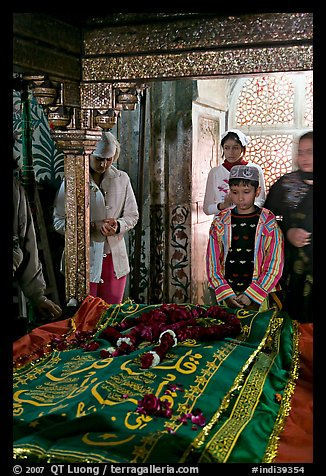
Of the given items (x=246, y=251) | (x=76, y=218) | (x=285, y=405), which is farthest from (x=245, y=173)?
(x=285, y=405)

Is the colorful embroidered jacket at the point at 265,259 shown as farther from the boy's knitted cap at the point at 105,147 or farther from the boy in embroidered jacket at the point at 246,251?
the boy's knitted cap at the point at 105,147

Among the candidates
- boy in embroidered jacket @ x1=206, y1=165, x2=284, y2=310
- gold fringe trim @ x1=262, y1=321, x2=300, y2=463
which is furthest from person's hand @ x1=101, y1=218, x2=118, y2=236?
gold fringe trim @ x1=262, y1=321, x2=300, y2=463

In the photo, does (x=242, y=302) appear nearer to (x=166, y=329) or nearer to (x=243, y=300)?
(x=243, y=300)

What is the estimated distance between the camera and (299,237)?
15.0ft

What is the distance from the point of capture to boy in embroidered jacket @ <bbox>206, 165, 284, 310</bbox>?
14.6 ft

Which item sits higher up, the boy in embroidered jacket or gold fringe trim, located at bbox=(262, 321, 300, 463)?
the boy in embroidered jacket

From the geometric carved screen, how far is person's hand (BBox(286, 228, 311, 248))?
1.67 metres

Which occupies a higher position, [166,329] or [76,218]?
[76,218]

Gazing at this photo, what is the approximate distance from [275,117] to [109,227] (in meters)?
2.17

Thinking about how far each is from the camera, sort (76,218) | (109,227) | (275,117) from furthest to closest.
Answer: (275,117)
(109,227)
(76,218)

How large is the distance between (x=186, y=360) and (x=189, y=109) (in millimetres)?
3303

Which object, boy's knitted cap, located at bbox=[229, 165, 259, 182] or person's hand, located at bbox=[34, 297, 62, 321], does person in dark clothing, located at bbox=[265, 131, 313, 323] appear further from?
person's hand, located at bbox=[34, 297, 62, 321]

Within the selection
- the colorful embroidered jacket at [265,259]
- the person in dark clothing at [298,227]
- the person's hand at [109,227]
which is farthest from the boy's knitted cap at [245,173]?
the person's hand at [109,227]

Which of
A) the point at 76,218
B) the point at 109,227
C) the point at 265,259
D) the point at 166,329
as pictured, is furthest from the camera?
the point at 109,227
